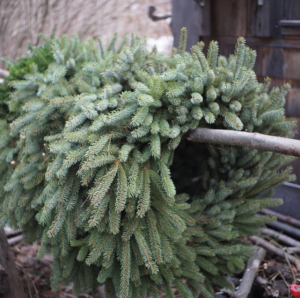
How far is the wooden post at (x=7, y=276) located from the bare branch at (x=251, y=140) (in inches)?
61.5

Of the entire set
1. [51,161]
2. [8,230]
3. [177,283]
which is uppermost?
[51,161]

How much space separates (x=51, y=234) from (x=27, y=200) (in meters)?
0.40

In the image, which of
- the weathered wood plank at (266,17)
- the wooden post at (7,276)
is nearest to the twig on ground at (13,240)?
the wooden post at (7,276)

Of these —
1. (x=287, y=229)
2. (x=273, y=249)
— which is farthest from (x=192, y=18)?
(x=273, y=249)

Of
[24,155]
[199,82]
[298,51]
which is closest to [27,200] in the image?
[24,155]

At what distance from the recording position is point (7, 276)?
233 cm

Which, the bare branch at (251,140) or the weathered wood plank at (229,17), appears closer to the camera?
the bare branch at (251,140)

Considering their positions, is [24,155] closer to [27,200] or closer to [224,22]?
[27,200]

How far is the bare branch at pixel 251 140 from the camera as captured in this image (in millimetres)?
1481

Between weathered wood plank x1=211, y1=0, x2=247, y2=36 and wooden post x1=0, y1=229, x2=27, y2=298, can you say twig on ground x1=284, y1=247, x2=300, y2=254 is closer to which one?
weathered wood plank x1=211, y1=0, x2=247, y2=36

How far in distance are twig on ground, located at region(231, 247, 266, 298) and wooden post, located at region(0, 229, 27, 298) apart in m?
1.52

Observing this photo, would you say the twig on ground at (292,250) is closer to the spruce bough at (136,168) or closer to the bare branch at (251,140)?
the spruce bough at (136,168)

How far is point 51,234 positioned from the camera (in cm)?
183

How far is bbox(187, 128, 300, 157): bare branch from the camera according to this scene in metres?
1.48
